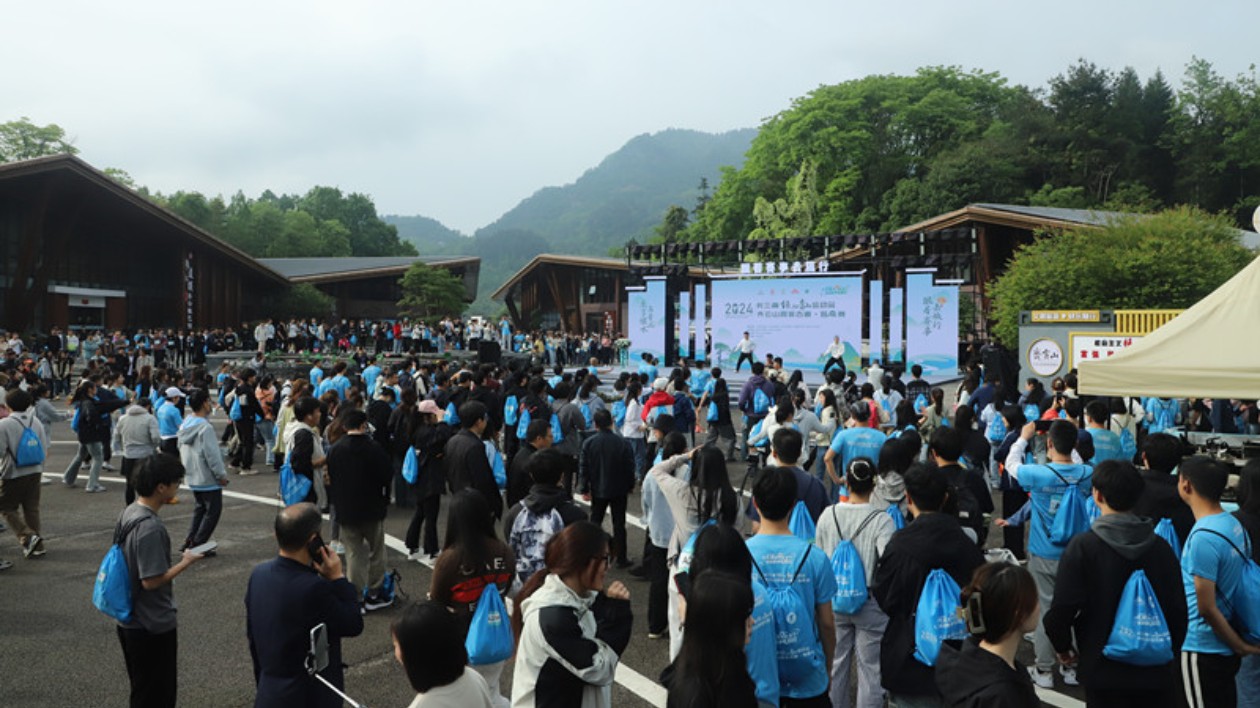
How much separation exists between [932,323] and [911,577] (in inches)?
912

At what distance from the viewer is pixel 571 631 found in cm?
292

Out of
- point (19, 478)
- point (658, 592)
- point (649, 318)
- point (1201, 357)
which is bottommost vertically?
point (658, 592)

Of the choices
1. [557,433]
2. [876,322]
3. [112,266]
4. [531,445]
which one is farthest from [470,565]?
[112,266]

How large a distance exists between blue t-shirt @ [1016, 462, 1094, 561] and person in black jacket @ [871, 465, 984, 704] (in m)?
1.81

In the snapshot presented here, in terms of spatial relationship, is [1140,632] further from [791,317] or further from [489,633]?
[791,317]

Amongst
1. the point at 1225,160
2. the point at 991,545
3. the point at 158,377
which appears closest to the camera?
the point at 991,545

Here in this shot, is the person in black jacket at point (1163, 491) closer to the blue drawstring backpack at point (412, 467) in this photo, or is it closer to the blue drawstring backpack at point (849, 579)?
the blue drawstring backpack at point (849, 579)

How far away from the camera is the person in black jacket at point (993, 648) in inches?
98.0

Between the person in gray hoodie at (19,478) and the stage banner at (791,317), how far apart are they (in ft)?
70.0

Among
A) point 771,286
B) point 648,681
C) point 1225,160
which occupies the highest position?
point 1225,160

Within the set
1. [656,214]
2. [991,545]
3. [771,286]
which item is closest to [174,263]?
[771,286]

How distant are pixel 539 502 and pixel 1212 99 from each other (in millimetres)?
54748

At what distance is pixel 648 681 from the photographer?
5246 mm

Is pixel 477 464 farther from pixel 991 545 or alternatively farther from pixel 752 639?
pixel 991 545
